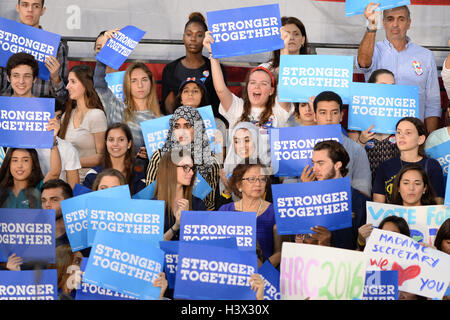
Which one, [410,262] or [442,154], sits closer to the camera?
[410,262]

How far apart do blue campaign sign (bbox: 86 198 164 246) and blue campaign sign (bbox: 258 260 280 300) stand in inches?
28.2

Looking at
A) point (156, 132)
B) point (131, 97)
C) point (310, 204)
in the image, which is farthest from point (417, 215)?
point (131, 97)

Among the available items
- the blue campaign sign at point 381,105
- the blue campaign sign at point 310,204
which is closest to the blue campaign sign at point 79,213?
the blue campaign sign at point 310,204

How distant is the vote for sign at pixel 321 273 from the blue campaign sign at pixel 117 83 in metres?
2.53

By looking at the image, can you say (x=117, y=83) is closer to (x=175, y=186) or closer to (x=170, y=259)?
(x=175, y=186)

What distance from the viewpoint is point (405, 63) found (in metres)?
7.25

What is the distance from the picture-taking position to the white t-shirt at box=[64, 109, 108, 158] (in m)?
6.79

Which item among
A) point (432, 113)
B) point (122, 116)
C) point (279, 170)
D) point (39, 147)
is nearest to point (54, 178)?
point (39, 147)

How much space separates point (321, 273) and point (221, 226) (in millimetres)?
742

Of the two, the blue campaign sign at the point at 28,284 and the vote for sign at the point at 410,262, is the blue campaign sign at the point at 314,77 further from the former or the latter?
the blue campaign sign at the point at 28,284

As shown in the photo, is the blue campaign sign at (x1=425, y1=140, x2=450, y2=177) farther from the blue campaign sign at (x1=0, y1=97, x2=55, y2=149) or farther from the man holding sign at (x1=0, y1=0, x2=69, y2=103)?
the man holding sign at (x1=0, y1=0, x2=69, y2=103)

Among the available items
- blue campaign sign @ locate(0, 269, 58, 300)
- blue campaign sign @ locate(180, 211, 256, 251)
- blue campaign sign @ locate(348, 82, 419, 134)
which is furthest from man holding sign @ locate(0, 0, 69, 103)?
blue campaign sign @ locate(348, 82, 419, 134)

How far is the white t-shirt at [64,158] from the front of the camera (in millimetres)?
6410

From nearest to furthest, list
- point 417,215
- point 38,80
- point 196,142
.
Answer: point 417,215 → point 196,142 → point 38,80
